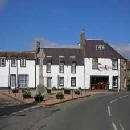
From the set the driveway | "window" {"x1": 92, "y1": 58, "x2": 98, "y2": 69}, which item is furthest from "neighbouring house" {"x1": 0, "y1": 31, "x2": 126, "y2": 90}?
the driveway

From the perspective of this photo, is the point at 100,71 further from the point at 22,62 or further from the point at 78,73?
the point at 22,62

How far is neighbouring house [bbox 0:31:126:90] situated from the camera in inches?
2456

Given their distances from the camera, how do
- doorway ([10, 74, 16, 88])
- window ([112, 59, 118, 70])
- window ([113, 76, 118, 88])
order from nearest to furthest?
doorway ([10, 74, 16, 88]) < window ([112, 59, 118, 70]) < window ([113, 76, 118, 88])

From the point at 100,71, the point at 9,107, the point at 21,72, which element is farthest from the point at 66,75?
the point at 9,107

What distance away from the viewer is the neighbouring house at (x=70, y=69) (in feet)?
205

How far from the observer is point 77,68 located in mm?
65688

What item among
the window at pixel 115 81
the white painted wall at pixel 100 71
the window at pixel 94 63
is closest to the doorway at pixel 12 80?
the white painted wall at pixel 100 71

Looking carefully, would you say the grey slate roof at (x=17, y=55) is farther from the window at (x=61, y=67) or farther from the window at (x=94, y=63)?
the window at (x=94, y=63)

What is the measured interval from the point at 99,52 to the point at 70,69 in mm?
6655

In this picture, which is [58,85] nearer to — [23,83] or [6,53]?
[23,83]

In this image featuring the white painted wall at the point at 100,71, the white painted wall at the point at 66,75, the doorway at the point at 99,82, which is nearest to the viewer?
the white painted wall at the point at 66,75

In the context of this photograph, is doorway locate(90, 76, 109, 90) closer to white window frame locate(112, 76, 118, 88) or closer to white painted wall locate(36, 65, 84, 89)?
white window frame locate(112, 76, 118, 88)

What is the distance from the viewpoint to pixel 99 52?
68062 millimetres

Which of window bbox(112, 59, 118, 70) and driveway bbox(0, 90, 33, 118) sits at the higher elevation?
window bbox(112, 59, 118, 70)
